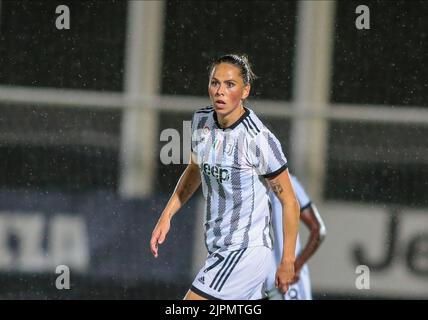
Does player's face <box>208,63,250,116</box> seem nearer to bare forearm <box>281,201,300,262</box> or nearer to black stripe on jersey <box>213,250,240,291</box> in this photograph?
bare forearm <box>281,201,300,262</box>

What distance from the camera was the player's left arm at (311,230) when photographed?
6355 millimetres

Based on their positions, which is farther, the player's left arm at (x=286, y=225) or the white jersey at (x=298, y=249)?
the white jersey at (x=298, y=249)

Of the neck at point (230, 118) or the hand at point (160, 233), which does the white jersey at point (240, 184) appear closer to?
the neck at point (230, 118)

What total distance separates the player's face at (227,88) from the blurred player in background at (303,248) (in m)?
0.75

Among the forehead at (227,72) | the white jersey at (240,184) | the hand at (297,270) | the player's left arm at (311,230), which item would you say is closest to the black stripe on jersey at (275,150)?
the white jersey at (240,184)

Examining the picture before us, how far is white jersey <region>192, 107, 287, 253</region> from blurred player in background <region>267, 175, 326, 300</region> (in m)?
0.62

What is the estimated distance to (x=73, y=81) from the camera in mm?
6871

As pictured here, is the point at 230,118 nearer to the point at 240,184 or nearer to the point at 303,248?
the point at 240,184

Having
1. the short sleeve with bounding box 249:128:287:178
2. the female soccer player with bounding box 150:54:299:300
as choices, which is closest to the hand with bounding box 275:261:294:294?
the female soccer player with bounding box 150:54:299:300

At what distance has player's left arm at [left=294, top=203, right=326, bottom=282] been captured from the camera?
20.9 feet

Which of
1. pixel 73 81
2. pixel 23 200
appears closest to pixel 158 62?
pixel 73 81

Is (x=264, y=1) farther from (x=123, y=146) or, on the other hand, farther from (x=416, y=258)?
(x=416, y=258)

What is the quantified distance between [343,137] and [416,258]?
85cm

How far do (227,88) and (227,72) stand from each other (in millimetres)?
80
